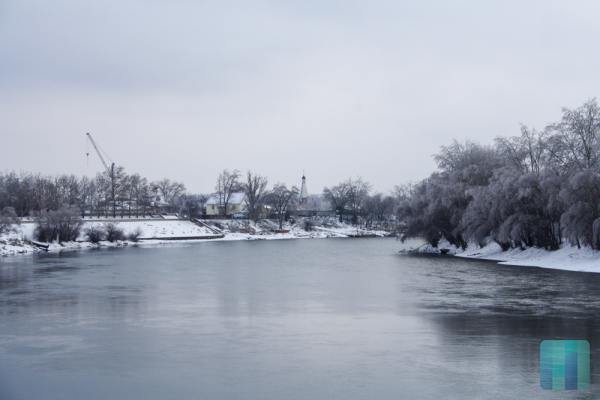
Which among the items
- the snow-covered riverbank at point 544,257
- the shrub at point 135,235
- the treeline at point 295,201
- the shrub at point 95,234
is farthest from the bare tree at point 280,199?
the snow-covered riverbank at point 544,257

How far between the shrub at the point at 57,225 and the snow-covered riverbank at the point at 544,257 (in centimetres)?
4678

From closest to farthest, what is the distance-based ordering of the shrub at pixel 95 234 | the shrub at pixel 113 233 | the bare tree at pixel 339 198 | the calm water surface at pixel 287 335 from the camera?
the calm water surface at pixel 287 335 < the shrub at pixel 95 234 < the shrub at pixel 113 233 < the bare tree at pixel 339 198

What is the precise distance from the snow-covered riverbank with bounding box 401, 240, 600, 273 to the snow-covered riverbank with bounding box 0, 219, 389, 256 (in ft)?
151

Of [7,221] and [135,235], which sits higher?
[7,221]

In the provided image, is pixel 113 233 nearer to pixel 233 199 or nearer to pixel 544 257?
pixel 544 257

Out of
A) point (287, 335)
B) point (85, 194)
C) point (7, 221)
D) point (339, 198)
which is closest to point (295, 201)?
point (339, 198)

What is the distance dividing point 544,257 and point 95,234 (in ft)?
188

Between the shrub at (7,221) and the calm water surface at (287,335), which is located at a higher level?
the shrub at (7,221)

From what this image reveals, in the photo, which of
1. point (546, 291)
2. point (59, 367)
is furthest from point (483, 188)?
point (59, 367)

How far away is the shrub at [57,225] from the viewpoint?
7756 cm

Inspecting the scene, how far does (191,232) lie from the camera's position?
4289 inches

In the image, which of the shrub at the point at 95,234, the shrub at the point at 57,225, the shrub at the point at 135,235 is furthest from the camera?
the shrub at the point at 135,235

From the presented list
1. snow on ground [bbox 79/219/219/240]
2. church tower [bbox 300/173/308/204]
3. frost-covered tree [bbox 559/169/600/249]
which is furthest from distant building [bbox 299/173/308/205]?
frost-covered tree [bbox 559/169/600/249]

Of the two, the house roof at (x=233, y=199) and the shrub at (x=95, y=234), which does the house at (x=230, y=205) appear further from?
the shrub at (x=95, y=234)
